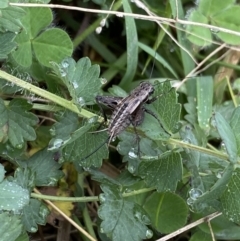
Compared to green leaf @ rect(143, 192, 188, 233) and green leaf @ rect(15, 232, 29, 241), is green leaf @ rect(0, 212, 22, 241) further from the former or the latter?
green leaf @ rect(143, 192, 188, 233)

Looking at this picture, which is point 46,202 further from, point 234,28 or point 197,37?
point 234,28

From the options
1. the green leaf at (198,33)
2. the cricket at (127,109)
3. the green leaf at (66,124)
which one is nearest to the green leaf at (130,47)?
the green leaf at (198,33)

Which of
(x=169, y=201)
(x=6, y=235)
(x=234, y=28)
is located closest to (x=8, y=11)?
(x=6, y=235)

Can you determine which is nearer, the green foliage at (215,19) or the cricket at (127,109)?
the cricket at (127,109)

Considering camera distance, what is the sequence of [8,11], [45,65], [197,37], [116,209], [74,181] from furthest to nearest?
1. [197,37]
2. [74,181]
3. [45,65]
4. [116,209]
5. [8,11]

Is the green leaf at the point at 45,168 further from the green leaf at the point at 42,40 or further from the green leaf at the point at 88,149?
the green leaf at the point at 42,40

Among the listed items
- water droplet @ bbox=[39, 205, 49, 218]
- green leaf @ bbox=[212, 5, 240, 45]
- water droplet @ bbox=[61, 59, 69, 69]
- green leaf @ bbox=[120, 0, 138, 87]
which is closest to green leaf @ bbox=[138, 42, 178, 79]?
green leaf @ bbox=[120, 0, 138, 87]
